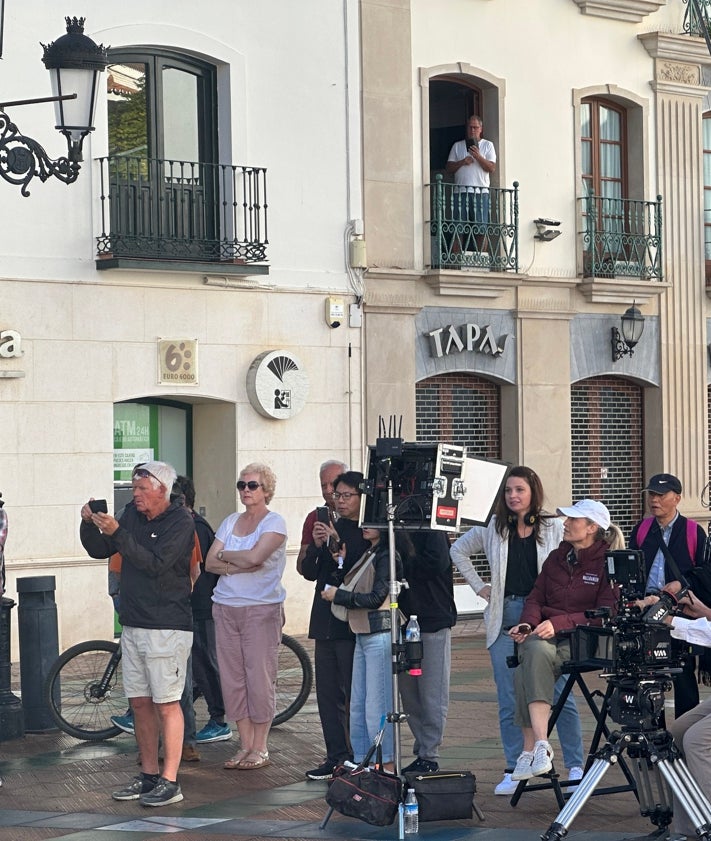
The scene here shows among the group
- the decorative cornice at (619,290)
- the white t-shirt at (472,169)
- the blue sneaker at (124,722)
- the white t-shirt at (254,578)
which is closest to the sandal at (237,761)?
the white t-shirt at (254,578)

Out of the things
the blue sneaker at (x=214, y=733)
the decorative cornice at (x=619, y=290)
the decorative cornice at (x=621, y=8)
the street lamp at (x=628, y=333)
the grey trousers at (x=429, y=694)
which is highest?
the decorative cornice at (x=621, y=8)

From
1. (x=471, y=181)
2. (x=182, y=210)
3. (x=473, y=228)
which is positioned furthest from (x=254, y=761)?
(x=471, y=181)

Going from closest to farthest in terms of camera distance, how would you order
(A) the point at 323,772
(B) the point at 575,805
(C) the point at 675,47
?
1. (B) the point at 575,805
2. (A) the point at 323,772
3. (C) the point at 675,47

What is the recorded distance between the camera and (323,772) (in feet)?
31.9

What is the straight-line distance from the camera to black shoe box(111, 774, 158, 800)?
9164mm

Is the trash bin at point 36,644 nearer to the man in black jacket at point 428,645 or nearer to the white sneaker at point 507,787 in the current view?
the man in black jacket at point 428,645

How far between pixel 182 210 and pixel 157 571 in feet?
27.8

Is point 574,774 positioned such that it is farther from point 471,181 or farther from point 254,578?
point 471,181

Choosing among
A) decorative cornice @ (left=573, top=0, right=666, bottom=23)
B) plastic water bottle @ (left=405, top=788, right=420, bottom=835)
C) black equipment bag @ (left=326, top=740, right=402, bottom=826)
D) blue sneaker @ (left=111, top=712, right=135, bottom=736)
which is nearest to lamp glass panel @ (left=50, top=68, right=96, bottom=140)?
blue sneaker @ (left=111, top=712, right=135, bottom=736)

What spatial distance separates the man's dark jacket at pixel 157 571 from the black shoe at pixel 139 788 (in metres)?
0.88

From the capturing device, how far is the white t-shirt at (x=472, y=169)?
18.9 m

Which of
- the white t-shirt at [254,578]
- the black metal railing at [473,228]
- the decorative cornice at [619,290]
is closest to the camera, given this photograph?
the white t-shirt at [254,578]

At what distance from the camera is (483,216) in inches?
747

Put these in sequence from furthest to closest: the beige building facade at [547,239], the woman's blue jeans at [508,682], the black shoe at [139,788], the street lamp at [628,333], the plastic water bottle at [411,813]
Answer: the street lamp at [628,333] < the beige building facade at [547,239] < the woman's blue jeans at [508,682] < the black shoe at [139,788] < the plastic water bottle at [411,813]
